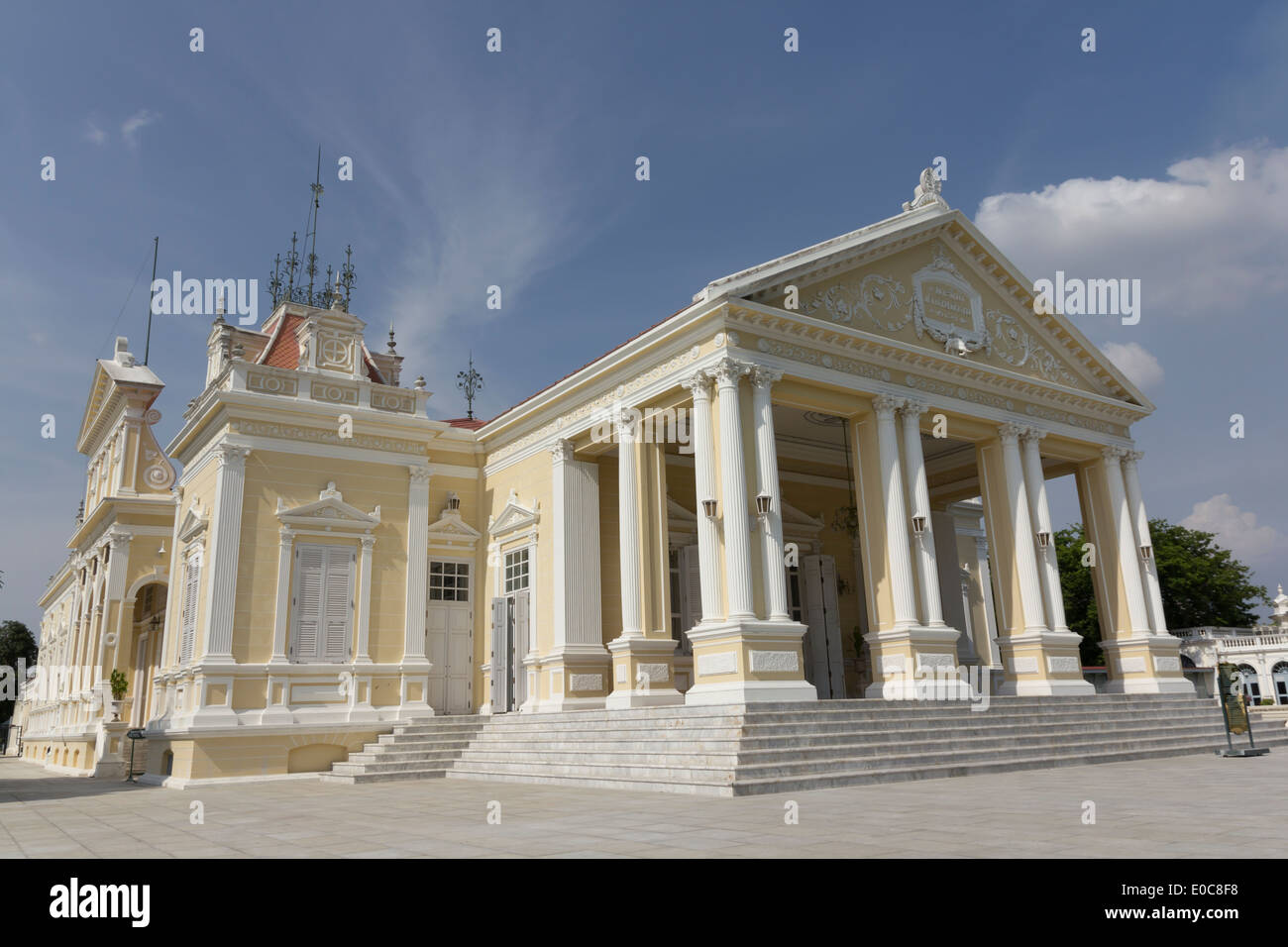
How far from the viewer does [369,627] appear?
15.1m

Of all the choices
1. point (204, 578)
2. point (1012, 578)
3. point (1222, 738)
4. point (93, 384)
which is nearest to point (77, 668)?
point (93, 384)

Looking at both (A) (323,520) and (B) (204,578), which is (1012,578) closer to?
(A) (323,520)

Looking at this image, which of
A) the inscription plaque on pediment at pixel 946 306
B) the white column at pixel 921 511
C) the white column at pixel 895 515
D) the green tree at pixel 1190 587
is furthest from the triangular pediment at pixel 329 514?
the green tree at pixel 1190 587

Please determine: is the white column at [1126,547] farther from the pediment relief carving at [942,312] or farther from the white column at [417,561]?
the white column at [417,561]

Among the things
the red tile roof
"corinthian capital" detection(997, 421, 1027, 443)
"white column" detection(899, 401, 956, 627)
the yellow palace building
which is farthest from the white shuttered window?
"corinthian capital" detection(997, 421, 1027, 443)

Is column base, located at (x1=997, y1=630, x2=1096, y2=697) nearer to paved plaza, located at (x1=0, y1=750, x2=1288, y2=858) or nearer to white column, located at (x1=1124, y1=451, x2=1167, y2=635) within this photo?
white column, located at (x1=1124, y1=451, x2=1167, y2=635)

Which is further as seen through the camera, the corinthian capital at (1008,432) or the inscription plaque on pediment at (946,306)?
the corinthian capital at (1008,432)

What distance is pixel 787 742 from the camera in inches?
406

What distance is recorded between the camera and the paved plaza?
5.39m

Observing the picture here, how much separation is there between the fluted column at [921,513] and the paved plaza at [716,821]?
10.2 feet

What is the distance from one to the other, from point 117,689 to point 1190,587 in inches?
1655

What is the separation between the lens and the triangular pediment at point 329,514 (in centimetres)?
1469

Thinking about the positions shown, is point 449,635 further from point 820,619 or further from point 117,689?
point 117,689
